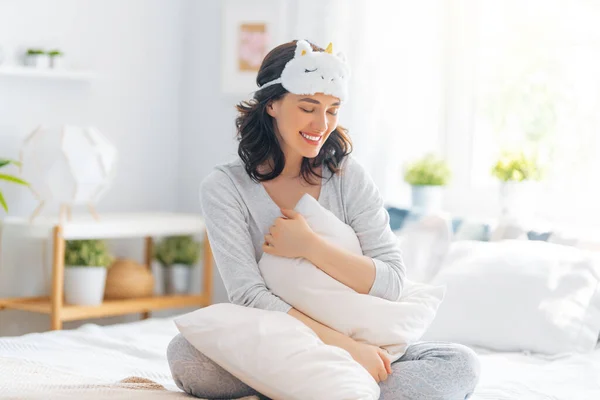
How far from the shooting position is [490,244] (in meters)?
2.75

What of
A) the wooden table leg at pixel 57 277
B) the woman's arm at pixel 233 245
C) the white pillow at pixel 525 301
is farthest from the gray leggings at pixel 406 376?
the wooden table leg at pixel 57 277

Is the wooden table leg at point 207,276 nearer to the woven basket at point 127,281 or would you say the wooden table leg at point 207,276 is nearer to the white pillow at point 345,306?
the woven basket at point 127,281

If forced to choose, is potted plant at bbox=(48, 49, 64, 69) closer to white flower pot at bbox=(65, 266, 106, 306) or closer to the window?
white flower pot at bbox=(65, 266, 106, 306)

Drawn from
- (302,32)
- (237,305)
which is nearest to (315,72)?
(237,305)

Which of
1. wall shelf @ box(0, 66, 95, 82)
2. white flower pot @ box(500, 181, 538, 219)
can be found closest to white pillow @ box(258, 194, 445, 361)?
white flower pot @ box(500, 181, 538, 219)

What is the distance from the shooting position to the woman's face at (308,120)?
196 cm

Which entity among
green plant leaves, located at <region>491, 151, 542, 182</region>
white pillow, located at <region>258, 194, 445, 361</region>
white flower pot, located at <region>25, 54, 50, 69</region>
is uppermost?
white flower pot, located at <region>25, 54, 50, 69</region>

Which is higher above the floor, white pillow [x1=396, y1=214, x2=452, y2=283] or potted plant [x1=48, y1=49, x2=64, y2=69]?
potted plant [x1=48, y1=49, x2=64, y2=69]

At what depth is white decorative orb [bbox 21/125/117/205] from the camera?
333 centimetres

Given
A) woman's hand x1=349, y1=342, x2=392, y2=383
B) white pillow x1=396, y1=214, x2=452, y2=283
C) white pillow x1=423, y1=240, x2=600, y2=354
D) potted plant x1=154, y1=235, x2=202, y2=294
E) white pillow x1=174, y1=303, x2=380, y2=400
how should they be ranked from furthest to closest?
potted plant x1=154, y1=235, x2=202, y2=294 < white pillow x1=396, y1=214, x2=452, y2=283 < white pillow x1=423, y1=240, x2=600, y2=354 < woman's hand x1=349, y1=342, x2=392, y2=383 < white pillow x1=174, y1=303, x2=380, y2=400

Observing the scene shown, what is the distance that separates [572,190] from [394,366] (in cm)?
169

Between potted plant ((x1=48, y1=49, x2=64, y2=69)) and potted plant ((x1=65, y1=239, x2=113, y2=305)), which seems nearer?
potted plant ((x1=65, y1=239, x2=113, y2=305))

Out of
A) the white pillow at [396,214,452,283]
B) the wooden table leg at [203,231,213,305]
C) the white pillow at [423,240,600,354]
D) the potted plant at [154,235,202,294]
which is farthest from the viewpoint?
the potted plant at [154,235,202,294]

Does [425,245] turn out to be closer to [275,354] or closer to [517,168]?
[517,168]
